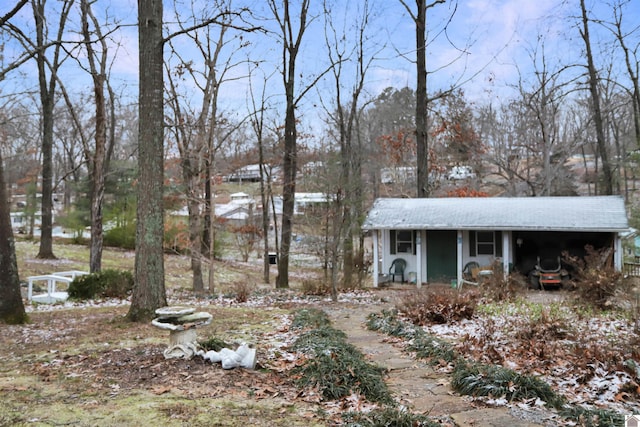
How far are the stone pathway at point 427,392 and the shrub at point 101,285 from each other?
316 inches

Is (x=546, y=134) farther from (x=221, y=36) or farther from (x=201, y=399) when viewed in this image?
(x=201, y=399)

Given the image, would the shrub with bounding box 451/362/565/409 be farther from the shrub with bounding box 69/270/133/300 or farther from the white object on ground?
the shrub with bounding box 69/270/133/300

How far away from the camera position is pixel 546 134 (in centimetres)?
2591

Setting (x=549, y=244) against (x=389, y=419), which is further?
(x=549, y=244)

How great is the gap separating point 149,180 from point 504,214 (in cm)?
1234

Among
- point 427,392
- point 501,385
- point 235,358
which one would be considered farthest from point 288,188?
point 501,385

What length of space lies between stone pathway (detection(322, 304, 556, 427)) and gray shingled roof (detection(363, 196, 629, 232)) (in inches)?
373

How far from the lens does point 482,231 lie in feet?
57.7

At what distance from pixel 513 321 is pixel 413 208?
10787 mm

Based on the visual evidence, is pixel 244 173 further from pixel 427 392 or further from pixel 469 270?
pixel 427 392

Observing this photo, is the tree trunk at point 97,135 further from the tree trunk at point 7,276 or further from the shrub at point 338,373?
the shrub at point 338,373

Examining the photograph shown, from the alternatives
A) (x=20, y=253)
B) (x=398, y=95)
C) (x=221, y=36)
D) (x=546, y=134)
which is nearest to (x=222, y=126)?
(x=221, y=36)

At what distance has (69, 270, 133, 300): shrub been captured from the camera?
13.0 m

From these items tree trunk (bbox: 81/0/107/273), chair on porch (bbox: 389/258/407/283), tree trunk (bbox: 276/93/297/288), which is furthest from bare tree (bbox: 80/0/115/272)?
chair on porch (bbox: 389/258/407/283)
